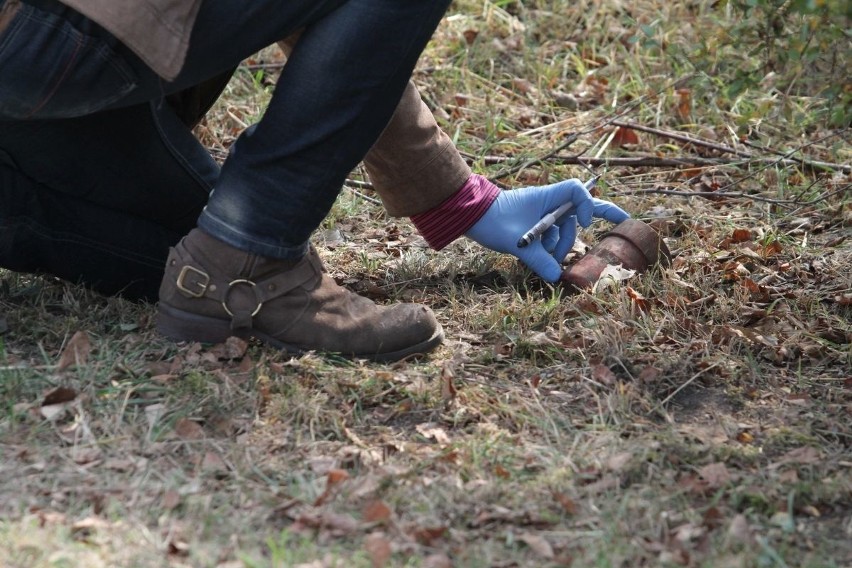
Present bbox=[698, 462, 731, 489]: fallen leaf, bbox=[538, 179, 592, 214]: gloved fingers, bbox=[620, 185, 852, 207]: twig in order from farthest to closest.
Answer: bbox=[620, 185, 852, 207]: twig, bbox=[538, 179, 592, 214]: gloved fingers, bbox=[698, 462, 731, 489]: fallen leaf

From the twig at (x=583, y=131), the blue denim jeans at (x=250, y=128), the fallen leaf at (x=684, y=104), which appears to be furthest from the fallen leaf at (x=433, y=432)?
the fallen leaf at (x=684, y=104)

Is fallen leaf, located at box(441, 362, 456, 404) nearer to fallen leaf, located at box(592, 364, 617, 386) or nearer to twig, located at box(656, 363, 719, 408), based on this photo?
fallen leaf, located at box(592, 364, 617, 386)

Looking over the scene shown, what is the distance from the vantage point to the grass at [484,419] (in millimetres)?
1723

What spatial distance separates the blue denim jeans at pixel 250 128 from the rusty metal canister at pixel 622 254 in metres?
0.80

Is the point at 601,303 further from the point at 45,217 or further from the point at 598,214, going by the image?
the point at 45,217

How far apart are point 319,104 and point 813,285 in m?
1.45

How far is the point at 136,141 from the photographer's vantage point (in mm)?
2363

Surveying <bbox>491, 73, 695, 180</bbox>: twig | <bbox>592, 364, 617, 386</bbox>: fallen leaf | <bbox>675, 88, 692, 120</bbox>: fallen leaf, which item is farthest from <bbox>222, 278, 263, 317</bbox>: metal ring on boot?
<bbox>675, 88, 692, 120</bbox>: fallen leaf

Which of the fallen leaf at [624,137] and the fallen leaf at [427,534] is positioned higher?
the fallen leaf at [427,534]

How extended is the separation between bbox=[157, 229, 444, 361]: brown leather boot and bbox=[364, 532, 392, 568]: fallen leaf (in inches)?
26.6

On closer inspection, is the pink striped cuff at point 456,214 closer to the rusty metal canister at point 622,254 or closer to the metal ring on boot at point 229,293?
the rusty metal canister at point 622,254

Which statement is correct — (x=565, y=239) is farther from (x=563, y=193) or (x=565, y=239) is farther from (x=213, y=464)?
(x=213, y=464)

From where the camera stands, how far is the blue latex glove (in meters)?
2.76

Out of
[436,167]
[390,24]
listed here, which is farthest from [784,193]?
[390,24]
